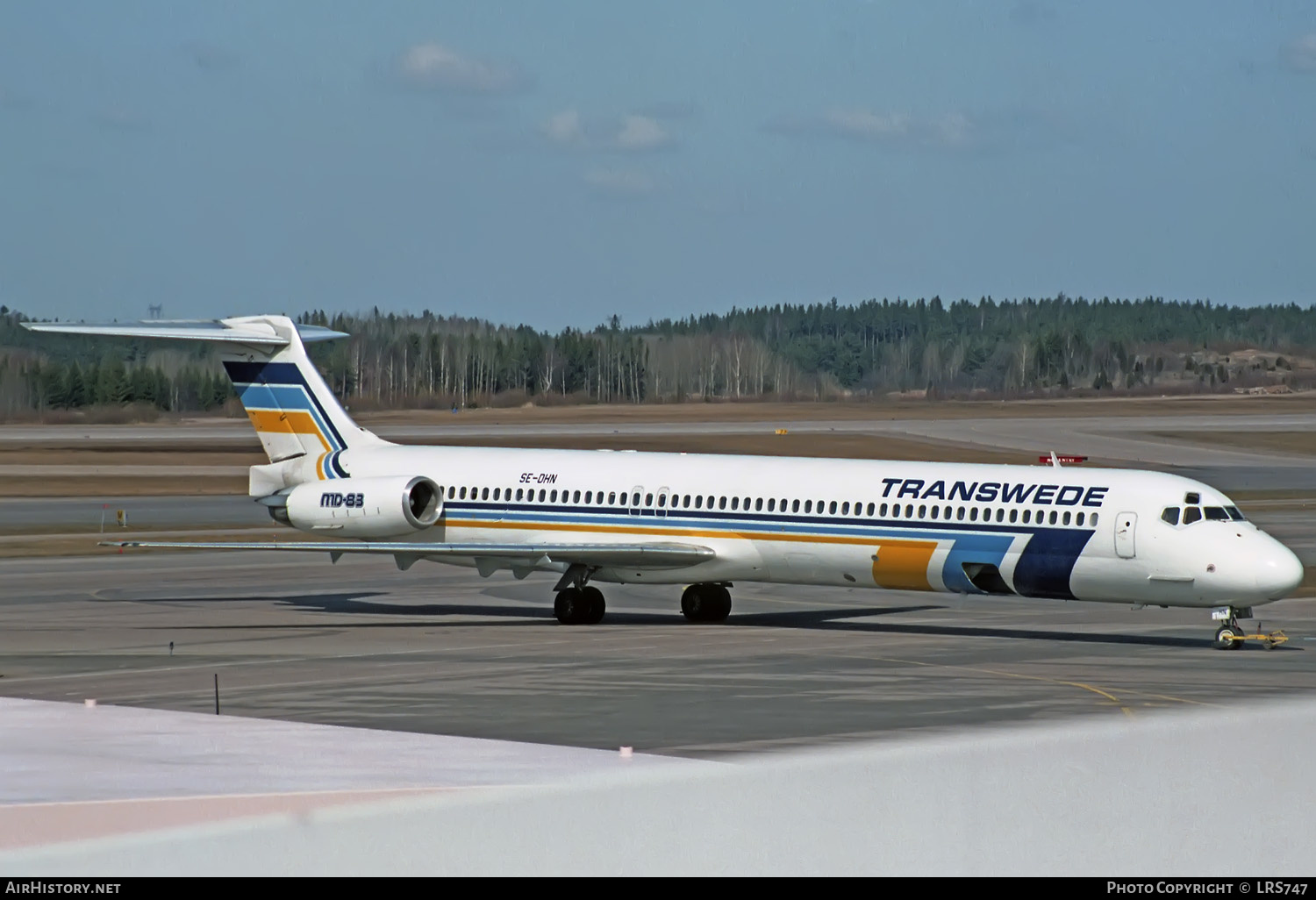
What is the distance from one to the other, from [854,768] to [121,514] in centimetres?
4976

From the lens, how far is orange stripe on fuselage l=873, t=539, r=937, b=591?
29703 millimetres

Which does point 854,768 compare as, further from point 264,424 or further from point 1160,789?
point 264,424

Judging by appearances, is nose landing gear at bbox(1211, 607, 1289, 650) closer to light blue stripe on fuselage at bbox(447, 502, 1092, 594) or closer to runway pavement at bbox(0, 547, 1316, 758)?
runway pavement at bbox(0, 547, 1316, 758)

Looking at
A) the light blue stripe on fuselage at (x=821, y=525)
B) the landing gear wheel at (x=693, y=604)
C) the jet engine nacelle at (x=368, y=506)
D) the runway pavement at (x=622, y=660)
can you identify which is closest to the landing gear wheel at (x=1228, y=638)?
the runway pavement at (x=622, y=660)

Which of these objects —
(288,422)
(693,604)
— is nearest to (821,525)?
(693,604)

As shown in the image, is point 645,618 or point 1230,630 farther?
point 645,618

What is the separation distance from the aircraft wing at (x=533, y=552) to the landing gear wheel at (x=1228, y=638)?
8.48 metres

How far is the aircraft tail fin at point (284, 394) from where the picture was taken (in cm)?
3638

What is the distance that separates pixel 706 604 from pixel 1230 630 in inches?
369

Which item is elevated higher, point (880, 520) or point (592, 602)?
point (880, 520)

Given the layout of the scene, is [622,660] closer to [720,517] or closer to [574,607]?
[720,517]

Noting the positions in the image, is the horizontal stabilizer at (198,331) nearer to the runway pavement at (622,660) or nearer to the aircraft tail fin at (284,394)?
the aircraft tail fin at (284,394)

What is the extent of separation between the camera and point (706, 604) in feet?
109

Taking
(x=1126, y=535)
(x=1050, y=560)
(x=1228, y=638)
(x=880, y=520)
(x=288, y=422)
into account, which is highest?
(x=288, y=422)
